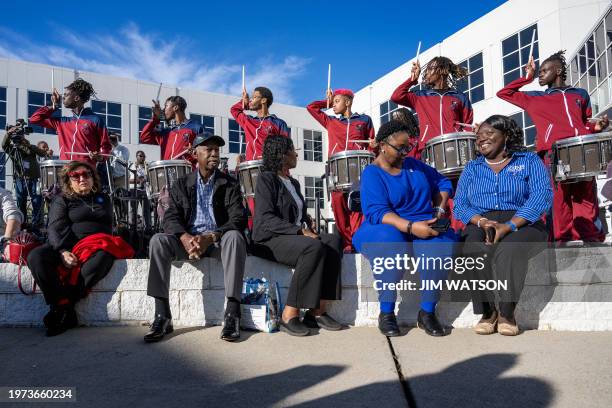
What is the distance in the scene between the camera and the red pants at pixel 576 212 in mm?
4734

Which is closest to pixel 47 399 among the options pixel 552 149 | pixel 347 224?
pixel 347 224

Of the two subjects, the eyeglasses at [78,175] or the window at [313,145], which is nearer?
the eyeglasses at [78,175]

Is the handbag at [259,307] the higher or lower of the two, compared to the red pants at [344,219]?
lower

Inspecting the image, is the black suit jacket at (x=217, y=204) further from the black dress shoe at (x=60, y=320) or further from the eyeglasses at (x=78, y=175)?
the black dress shoe at (x=60, y=320)

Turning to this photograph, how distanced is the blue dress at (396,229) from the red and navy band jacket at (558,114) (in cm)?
188

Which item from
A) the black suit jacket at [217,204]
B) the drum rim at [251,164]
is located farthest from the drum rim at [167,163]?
the black suit jacket at [217,204]

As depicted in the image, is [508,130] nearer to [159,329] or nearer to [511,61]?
[159,329]

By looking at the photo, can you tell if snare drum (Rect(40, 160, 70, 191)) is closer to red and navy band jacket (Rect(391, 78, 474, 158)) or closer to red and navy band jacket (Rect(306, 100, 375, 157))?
red and navy band jacket (Rect(306, 100, 375, 157))

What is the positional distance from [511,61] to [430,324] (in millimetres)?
14567

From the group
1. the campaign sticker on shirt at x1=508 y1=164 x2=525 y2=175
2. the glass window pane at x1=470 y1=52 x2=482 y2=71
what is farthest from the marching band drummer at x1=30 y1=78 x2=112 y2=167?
the glass window pane at x1=470 y1=52 x2=482 y2=71

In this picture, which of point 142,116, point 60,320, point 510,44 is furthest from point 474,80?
point 60,320

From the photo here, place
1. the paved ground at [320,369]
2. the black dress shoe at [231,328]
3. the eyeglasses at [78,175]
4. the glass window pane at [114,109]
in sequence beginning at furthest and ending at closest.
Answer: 1. the glass window pane at [114,109]
2. the eyeglasses at [78,175]
3. the black dress shoe at [231,328]
4. the paved ground at [320,369]

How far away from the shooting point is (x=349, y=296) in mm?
3580

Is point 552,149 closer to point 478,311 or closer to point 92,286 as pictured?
point 478,311
